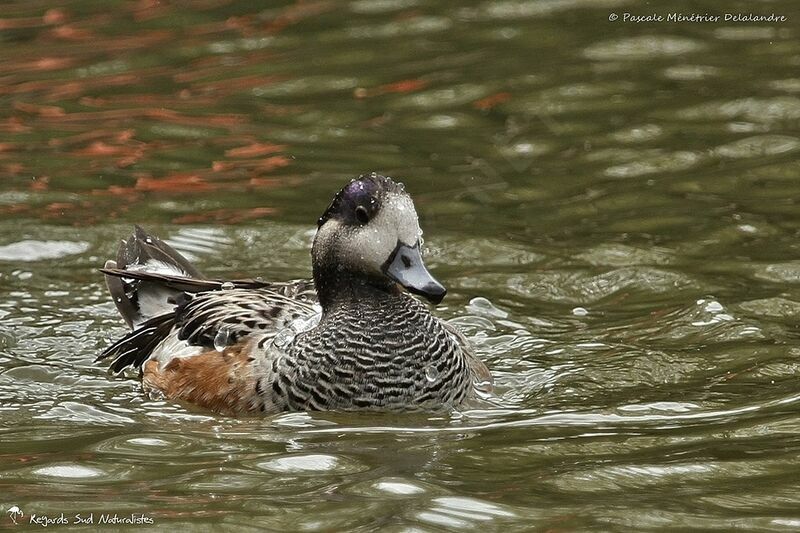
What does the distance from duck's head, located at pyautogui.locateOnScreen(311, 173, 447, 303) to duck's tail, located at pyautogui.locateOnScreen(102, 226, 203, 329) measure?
65.1 inches

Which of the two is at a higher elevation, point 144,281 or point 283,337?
point 144,281

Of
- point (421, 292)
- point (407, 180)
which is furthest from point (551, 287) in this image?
point (421, 292)

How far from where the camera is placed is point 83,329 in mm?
9578

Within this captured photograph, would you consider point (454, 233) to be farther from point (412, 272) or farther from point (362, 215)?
point (412, 272)

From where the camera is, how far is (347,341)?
7.76 metres

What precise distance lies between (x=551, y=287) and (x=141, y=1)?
686cm

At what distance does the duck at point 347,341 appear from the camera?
763 cm

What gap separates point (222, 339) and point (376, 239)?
116 cm

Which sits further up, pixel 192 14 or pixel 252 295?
pixel 192 14

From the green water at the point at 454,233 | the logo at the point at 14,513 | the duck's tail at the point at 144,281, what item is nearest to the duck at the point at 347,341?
the green water at the point at 454,233

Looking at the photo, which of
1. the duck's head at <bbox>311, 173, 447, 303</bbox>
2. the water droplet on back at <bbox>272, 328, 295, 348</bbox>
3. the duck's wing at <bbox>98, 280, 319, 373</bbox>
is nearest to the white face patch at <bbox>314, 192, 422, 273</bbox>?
the duck's head at <bbox>311, 173, 447, 303</bbox>

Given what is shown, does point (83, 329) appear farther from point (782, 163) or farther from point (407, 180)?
point (782, 163)

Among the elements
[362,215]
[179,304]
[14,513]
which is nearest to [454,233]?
[179,304]

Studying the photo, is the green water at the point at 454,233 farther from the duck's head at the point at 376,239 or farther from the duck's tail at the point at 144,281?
the duck's head at the point at 376,239
